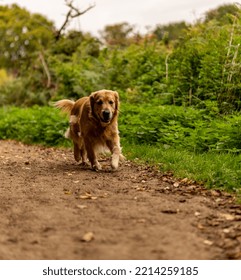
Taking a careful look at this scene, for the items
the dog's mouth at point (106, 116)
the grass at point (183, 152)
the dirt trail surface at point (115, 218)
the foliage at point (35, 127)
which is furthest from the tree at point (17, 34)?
the dirt trail surface at point (115, 218)

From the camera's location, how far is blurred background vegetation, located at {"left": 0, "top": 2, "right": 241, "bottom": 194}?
278 inches

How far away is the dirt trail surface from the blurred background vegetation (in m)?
0.73

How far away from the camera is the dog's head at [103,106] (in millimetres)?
6922

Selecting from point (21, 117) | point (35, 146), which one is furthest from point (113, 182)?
point (21, 117)

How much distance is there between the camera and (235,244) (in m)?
3.55

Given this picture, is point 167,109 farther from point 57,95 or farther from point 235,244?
point 57,95

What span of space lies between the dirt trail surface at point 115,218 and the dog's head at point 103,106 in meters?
0.87

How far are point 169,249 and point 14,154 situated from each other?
733cm

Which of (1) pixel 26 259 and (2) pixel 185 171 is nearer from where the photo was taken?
(1) pixel 26 259

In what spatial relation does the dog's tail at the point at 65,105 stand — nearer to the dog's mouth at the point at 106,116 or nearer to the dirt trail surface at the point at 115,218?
the dog's mouth at the point at 106,116

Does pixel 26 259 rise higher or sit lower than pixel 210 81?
lower

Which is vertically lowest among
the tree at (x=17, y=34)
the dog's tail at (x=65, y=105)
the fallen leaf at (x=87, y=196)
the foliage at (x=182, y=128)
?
the fallen leaf at (x=87, y=196)

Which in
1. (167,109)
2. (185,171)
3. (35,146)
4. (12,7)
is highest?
(12,7)

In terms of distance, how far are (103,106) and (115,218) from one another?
2994 millimetres
